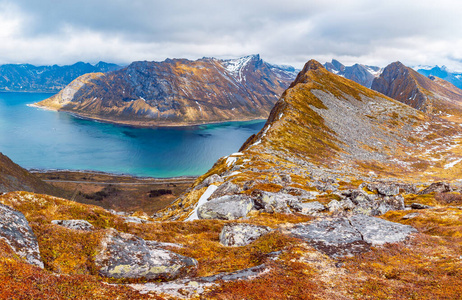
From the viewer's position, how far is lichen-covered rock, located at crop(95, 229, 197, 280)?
1377cm

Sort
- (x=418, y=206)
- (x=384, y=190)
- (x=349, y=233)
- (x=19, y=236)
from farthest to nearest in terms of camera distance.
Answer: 1. (x=384, y=190)
2. (x=418, y=206)
3. (x=349, y=233)
4. (x=19, y=236)

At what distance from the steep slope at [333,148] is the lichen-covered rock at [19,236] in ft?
94.3

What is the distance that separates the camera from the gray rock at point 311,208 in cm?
3384

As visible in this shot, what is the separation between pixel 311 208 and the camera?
113ft

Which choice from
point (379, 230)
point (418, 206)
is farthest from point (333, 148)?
point (379, 230)

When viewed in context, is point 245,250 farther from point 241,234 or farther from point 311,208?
point 311,208

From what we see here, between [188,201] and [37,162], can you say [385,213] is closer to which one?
[188,201]

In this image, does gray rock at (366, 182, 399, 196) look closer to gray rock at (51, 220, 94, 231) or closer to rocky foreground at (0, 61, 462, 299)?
Result: rocky foreground at (0, 61, 462, 299)

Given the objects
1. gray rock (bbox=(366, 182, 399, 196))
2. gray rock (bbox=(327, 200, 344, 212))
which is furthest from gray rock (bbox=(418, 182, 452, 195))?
gray rock (bbox=(327, 200, 344, 212))

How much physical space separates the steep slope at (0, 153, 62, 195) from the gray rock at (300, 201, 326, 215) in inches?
4405

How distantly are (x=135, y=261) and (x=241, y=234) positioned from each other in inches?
404

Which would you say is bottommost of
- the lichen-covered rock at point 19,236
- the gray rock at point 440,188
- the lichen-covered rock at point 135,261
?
the gray rock at point 440,188

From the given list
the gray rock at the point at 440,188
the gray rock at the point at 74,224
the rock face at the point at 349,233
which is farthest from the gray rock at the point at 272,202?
the gray rock at the point at 440,188

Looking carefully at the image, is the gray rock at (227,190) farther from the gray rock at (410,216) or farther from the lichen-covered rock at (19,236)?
the lichen-covered rock at (19,236)
